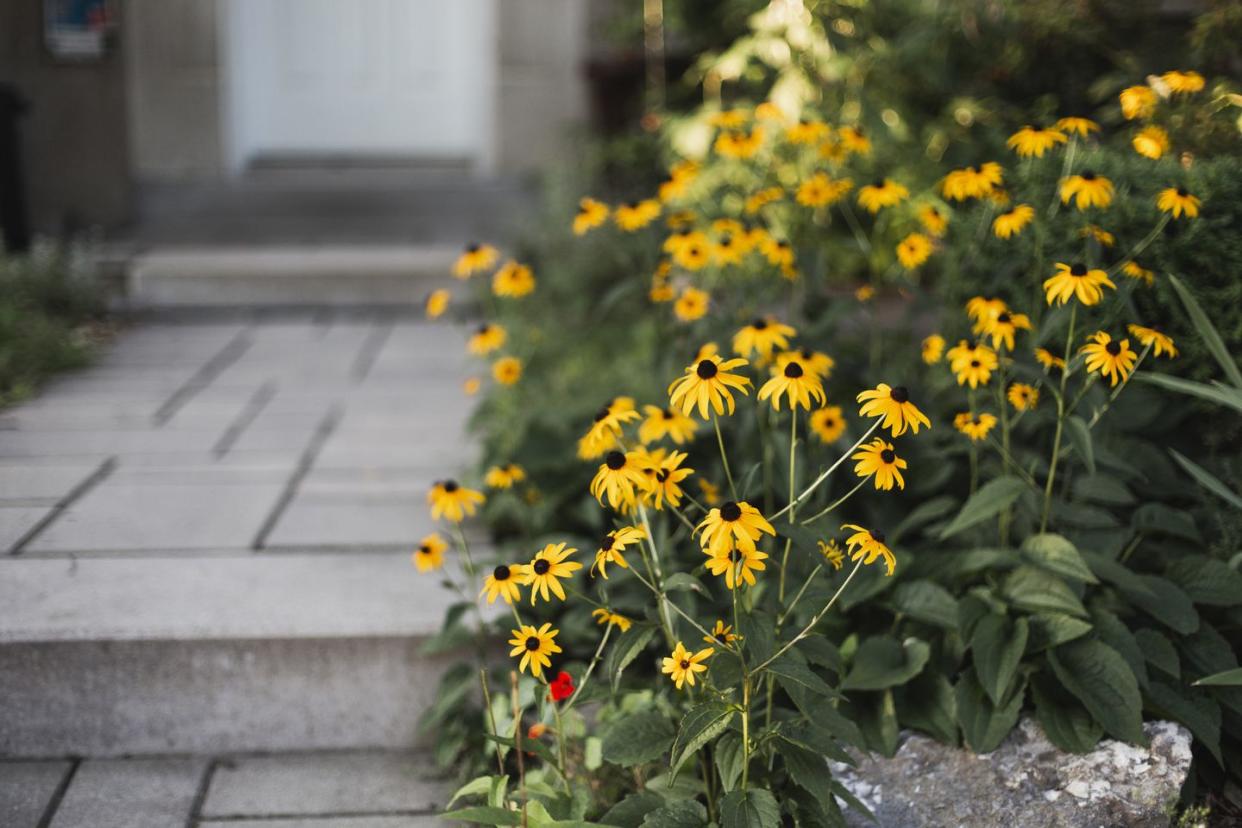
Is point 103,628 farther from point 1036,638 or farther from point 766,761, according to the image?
point 1036,638

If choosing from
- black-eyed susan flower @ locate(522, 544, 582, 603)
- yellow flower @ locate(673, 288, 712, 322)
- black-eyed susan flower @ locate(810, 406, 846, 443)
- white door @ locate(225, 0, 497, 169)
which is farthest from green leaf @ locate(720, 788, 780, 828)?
white door @ locate(225, 0, 497, 169)

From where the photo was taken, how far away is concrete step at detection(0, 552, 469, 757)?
7.02 feet

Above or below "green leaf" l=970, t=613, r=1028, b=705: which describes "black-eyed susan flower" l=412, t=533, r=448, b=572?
above

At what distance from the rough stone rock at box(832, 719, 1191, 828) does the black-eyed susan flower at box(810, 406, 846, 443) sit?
537 mm

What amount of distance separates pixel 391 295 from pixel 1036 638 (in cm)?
350

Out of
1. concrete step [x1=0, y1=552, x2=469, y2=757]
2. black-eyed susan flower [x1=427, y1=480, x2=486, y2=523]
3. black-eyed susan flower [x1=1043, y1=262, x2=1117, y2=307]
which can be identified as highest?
black-eyed susan flower [x1=1043, y1=262, x2=1117, y2=307]

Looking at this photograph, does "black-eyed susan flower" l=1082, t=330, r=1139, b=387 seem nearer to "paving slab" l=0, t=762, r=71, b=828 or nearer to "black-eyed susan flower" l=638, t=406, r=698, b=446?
"black-eyed susan flower" l=638, t=406, r=698, b=446

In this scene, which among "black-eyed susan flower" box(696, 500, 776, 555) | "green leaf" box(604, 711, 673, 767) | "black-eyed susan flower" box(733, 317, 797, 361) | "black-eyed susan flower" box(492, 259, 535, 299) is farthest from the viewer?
"black-eyed susan flower" box(492, 259, 535, 299)

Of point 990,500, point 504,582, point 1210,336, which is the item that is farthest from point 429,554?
point 1210,336

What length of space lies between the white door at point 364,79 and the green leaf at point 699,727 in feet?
19.9

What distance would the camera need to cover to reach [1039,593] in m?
1.91

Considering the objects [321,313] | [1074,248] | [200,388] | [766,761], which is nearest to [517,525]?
[766,761]

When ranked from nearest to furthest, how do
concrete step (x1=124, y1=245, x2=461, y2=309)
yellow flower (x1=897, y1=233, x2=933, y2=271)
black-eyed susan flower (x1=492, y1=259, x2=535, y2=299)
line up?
yellow flower (x1=897, y1=233, x2=933, y2=271) < black-eyed susan flower (x1=492, y1=259, x2=535, y2=299) < concrete step (x1=124, y1=245, x2=461, y2=309)

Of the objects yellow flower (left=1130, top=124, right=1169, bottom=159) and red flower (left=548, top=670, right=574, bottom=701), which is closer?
red flower (left=548, top=670, right=574, bottom=701)
